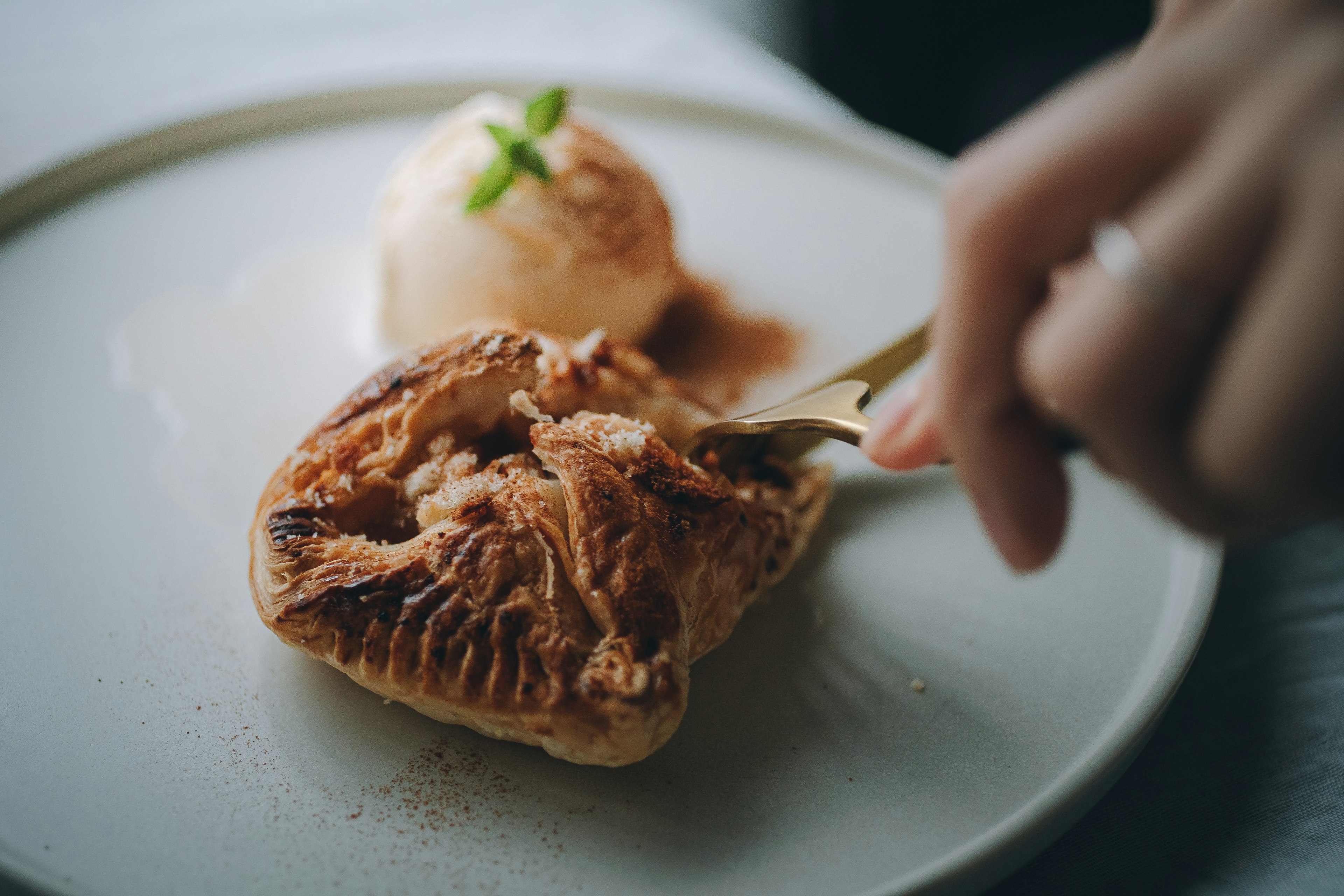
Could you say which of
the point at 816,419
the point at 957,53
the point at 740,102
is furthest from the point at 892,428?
the point at 957,53

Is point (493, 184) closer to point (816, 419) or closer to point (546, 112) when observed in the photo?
point (546, 112)

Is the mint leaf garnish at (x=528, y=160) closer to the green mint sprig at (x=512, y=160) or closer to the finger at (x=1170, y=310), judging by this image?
the green mint sprig at (x=512, y=160)

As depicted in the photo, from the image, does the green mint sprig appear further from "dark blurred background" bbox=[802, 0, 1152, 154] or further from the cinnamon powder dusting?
"dark blurred background" bbox=[802, 0, 1152, 154]

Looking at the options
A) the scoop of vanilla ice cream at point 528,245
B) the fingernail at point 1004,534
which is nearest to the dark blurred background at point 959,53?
the scoop of vanilla ice cream at point 528,245

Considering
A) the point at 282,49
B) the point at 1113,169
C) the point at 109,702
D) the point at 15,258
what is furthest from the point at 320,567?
the point at 282,49

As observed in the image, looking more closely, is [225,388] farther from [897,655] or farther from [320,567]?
[897,655]
